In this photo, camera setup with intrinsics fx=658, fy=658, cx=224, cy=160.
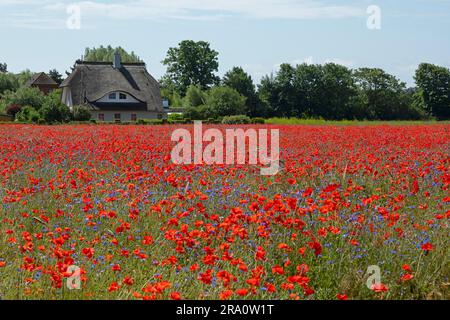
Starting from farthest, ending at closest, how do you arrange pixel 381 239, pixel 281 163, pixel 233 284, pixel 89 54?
pixel 89 54
pixel 281 163
pixel 381 239
pixel 233 284

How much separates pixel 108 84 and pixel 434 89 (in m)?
37.7

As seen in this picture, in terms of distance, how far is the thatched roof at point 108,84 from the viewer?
205ft

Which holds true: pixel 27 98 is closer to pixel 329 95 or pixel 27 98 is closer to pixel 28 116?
pixel 28 116

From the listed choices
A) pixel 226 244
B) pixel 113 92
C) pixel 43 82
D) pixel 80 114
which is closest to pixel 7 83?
pixel 43 82

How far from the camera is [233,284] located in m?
4.59

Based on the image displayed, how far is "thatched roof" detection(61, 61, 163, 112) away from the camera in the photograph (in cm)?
6234

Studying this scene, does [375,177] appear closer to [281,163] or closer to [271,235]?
[281,163]

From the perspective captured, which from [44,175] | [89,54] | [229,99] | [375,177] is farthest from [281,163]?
[89,54]

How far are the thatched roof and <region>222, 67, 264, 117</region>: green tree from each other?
24.4ft

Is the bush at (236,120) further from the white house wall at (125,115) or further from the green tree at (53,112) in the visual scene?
the white house wall at (125,115)

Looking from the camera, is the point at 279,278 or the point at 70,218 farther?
the point at 70,218

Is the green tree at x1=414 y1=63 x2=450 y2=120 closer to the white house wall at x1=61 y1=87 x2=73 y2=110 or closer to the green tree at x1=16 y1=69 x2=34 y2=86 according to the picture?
the white house wall at x1=61 y1=87 x2=73 y2=110

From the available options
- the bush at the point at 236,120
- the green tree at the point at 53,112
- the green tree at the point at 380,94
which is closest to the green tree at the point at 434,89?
the green tree at the point at 380,94
